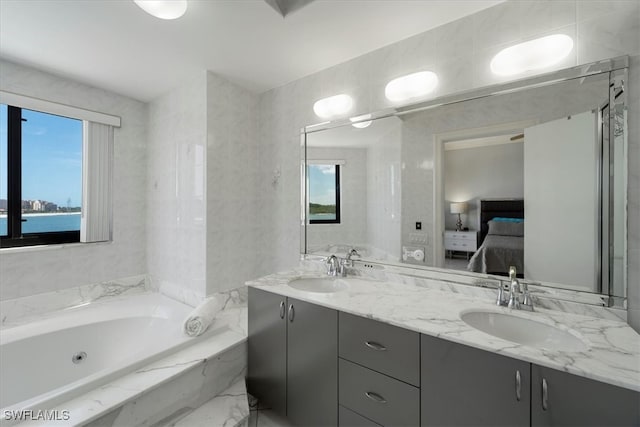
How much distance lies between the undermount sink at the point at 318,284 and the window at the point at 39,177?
2.26 metres

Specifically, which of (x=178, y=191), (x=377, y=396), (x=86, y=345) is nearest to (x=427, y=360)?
(x=377, y=396)

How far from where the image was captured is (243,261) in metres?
2.43

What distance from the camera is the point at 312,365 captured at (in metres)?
Result: 1.44

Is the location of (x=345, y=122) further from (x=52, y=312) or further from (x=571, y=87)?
(x=52, y=312)

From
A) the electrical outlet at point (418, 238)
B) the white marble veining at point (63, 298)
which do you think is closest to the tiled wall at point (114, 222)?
the white marble veining at point (63, 298)

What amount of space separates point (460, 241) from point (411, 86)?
40.7 inches

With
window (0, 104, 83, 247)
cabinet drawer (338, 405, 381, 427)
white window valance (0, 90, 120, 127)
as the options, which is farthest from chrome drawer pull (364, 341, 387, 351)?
white window valance (0, 90, 120, 127)

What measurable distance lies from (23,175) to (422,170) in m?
3.16

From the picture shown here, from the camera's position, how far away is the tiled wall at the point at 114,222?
2.03 metres

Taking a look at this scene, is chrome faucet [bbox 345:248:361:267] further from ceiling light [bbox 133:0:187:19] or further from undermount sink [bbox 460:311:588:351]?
ceiling light [bbox 133:0:187:19]

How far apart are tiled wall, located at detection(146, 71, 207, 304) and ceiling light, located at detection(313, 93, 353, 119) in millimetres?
952

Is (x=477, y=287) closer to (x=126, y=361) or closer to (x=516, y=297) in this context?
(x=516, y=297)

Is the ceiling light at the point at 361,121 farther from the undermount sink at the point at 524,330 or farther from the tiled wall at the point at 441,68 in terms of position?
the undermount sink at the point at 524,330

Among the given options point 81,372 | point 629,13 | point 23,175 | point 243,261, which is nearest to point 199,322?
point 243,261
